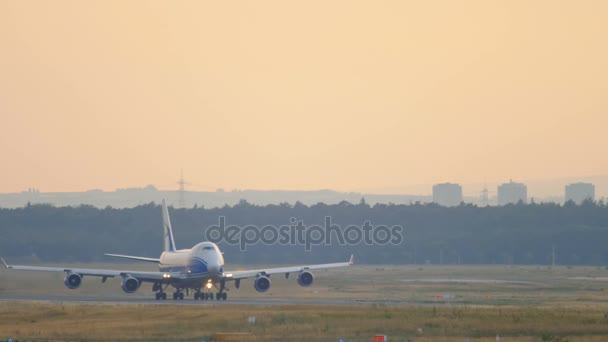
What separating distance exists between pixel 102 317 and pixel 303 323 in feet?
35.0

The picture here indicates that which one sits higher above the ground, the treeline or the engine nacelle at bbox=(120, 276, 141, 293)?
the treeline

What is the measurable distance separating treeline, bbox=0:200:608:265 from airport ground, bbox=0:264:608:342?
48648 millimetres

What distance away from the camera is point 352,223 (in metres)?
187

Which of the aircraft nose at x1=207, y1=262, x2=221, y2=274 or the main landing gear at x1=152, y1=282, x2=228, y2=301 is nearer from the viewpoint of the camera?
the aircraft nose at x1=207, y1=262, x2=221, y2=274

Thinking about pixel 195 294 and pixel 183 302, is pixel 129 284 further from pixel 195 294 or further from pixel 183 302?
pixel 183 302

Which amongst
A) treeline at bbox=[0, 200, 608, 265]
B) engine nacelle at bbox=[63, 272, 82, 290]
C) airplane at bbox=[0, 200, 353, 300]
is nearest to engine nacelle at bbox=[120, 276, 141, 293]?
airplane at bbox=[0, 200, 353, 300]

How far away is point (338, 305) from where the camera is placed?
6569 cm

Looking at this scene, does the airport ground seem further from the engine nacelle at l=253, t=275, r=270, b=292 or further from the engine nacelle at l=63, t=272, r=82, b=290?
the engine nacelle at l=253, t=275, r=270, b=292

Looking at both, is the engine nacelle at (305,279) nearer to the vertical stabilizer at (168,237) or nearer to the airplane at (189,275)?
the airplane at (189,275)

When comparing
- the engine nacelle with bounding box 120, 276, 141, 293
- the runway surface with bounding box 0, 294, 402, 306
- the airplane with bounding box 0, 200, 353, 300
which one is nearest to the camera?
the runway surface with bounding box 0, 294, 402, 306

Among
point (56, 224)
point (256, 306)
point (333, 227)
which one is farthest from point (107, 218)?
point (256, 306)

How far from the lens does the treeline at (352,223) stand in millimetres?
143375

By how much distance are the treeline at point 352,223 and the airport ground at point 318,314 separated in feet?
160

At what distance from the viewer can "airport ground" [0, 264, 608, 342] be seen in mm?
50500
